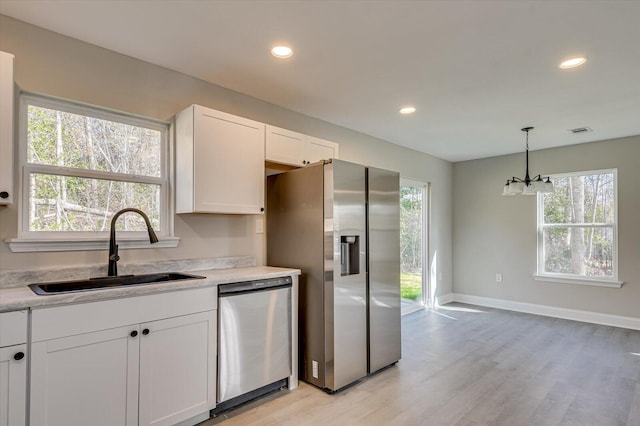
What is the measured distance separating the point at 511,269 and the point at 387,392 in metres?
3.79

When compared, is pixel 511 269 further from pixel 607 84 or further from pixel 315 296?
pixel 315 296

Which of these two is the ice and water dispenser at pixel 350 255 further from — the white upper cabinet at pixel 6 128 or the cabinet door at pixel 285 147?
the white upper cabinet at pixel 6 128

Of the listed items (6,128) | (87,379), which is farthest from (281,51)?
(87,379)

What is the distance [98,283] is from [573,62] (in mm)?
3595

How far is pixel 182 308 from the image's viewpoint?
2.15 meters

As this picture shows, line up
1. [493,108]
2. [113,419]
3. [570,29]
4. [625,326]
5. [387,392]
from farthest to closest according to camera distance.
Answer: [625,326], [493,108], [387,392], [570,29], [113,419]

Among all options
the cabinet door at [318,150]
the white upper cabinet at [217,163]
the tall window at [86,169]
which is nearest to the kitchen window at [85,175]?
the tall window at [86,169]

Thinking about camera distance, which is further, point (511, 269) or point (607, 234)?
point (511, 269)

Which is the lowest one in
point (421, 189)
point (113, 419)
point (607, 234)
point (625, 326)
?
point (625, 326)

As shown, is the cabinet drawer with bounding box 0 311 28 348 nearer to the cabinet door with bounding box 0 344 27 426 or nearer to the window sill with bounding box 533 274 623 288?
the cabinet door with bounding box 0 344 27 426

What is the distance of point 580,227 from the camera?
16.3ft

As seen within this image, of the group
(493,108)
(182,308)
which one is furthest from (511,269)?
(182,308)

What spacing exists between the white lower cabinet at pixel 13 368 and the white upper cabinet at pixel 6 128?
67cm

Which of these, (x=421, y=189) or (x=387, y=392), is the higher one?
(x=421, y=189)
